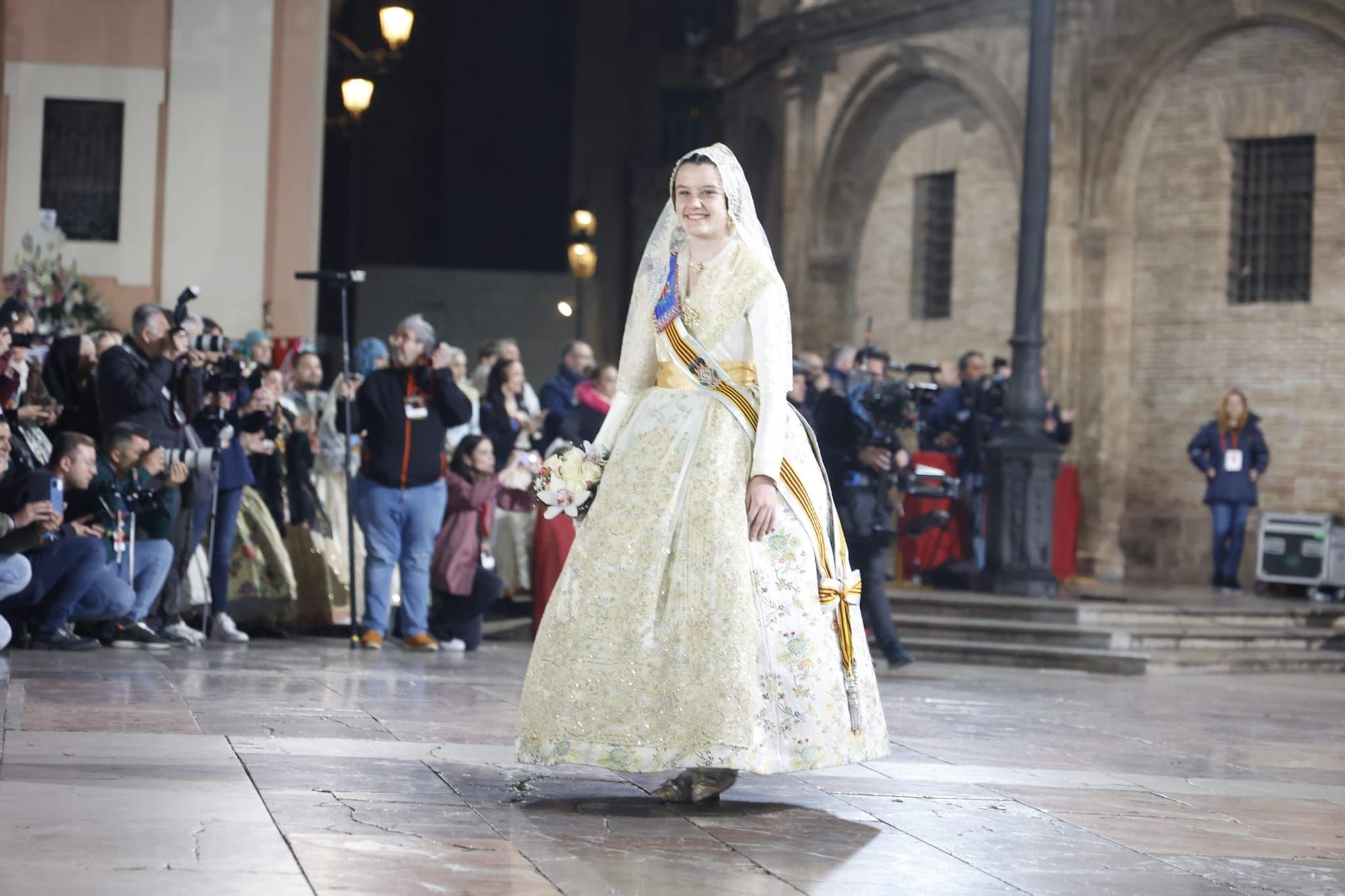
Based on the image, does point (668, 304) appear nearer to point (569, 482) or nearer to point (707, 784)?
point (569, 482)

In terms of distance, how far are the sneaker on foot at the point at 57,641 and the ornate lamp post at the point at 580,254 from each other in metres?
16.6

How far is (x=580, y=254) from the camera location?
92.7 feet

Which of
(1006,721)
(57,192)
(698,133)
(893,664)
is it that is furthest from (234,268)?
(698,133)

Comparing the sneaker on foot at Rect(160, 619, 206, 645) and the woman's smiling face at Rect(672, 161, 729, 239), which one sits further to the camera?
the sneaker on foot at Rect(160, 619, 206, 645)

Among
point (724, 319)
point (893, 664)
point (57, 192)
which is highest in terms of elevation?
point (57, 192)

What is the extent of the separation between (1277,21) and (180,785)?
55.6 feet

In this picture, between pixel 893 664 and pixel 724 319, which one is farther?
pixel 893 664

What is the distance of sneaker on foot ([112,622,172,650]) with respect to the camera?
10344mm

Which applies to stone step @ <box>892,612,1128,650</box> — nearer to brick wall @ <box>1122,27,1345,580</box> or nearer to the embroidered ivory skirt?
brick wall @ <box>1122,27,1345,580</box>

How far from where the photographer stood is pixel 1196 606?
1470 cm

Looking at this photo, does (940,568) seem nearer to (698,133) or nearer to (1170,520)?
(1170,520)

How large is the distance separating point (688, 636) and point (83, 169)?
12730 mm

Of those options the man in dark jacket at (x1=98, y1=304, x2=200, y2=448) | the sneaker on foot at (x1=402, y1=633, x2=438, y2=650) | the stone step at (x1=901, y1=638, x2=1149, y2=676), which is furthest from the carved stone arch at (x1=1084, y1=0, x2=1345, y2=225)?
the man in dark jacket at (x1=98, y1=304, x2=200, y2=448)

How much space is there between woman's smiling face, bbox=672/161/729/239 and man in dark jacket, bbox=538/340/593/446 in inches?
295
